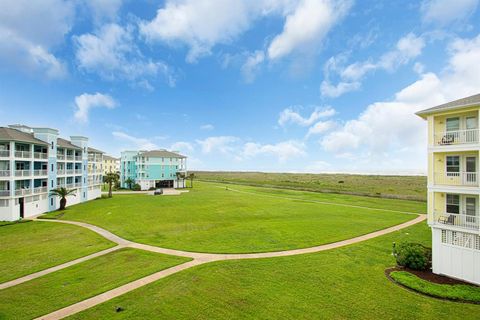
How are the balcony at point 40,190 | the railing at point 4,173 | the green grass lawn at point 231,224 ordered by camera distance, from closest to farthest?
the green grass lawn at point 231,224, the railing at point 4,173, the balcony at point 40,190

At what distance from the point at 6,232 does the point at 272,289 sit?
30721 mm

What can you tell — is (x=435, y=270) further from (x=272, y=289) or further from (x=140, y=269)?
(x=140, y=269)

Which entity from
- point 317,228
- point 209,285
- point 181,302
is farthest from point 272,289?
point 317,228

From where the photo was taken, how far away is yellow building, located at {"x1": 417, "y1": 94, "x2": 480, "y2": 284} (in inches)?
579

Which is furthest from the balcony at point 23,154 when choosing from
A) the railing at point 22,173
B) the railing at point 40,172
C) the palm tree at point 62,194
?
the palm tree at point 62,194

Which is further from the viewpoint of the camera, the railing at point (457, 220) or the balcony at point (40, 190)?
the balcony at point (40, 190)

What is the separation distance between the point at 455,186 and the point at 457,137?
314 cm

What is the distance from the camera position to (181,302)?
12.7 meters

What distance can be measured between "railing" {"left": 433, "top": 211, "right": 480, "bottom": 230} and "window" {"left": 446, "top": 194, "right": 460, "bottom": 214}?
478 millimetres

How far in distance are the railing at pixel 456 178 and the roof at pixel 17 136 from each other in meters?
46.4

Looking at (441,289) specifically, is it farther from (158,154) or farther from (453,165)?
(158,154)

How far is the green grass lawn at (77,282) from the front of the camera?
1250 cm

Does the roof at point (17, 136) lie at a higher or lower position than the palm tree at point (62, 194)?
higher

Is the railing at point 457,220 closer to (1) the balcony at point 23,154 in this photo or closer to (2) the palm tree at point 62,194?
(1) the balcony at point 23,154
